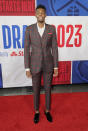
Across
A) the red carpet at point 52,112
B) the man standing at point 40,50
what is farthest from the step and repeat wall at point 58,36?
the man standing at point 40,50

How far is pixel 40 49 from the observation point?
5.91 ft

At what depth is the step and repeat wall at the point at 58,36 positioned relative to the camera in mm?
2773

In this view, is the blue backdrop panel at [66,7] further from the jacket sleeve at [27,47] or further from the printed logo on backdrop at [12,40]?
the jacket sleeve at [27,47]

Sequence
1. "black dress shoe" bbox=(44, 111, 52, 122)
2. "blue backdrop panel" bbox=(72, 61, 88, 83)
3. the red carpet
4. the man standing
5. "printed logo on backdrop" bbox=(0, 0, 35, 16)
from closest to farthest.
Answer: the man standing
the red carpet
"black dress shoe" bbox=(44, 111, 52, 122)
"printed logo on backdrop" bbox=(0, 0, 35, 16)
"blue backdrop panel" bbox=(72, 61, 88, 83)

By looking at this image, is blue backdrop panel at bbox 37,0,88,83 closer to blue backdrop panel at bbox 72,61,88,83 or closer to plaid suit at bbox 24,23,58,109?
blue backdrop panel at bbox 72,61,88,83

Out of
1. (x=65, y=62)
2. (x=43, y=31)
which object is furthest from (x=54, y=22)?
(x=43, y=31)

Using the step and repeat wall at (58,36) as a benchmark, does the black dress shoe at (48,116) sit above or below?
below

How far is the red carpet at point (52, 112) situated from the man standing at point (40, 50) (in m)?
0.18

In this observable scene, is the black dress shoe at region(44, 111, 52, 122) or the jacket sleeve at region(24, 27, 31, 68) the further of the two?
the black dress shoe at region(44, 111, 52, 122)

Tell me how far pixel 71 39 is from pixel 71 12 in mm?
522

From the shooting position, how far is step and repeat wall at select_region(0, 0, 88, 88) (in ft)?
9.10

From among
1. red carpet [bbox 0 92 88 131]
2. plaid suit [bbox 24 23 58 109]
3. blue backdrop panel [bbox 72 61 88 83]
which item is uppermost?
plaid suit [bbox 24 23 58 109]

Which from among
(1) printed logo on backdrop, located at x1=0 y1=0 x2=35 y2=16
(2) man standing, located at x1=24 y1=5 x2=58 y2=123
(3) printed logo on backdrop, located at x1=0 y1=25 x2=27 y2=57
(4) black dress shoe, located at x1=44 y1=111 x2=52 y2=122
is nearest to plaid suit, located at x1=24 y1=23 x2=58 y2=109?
(2) man standing, located at x1=24 y1=5 x2=58 y2=123

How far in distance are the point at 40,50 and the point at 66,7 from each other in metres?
1.48
